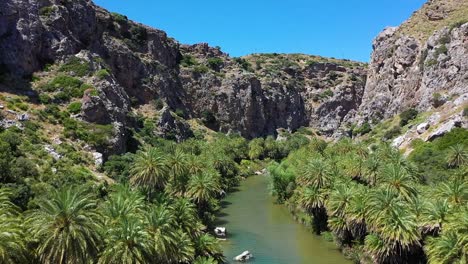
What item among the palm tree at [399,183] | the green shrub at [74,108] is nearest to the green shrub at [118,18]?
the green shrub at [74,108]

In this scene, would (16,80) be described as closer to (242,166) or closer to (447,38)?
(242,166)

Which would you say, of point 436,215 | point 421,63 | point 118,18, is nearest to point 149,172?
point 436,215

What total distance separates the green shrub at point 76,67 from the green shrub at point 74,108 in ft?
41.9

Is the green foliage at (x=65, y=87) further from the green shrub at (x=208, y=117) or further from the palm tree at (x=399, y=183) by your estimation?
the green shrub at (x=208, y=117)

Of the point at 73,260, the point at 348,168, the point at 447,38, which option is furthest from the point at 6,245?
the point at 447,38

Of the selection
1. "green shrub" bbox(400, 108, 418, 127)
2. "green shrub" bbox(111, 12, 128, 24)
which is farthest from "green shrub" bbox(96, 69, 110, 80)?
"green shrub" bbox(400, 108, 418, 127)

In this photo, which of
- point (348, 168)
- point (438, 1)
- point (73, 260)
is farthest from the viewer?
point (438, 1)

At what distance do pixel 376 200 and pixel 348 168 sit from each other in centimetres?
2358

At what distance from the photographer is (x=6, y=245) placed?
100 feet

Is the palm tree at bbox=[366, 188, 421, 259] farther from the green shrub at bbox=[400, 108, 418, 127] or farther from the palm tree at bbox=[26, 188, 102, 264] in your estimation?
the green shrub at bbox=[400, 108, 418, 127]

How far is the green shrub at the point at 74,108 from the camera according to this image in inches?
3514

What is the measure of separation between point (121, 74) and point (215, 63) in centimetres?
5907

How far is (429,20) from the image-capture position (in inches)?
5605

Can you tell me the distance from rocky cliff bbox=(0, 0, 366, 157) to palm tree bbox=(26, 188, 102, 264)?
50.1m
